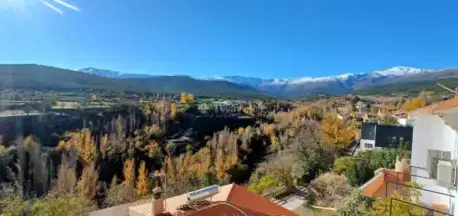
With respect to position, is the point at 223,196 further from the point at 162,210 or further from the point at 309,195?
the point at 309,195

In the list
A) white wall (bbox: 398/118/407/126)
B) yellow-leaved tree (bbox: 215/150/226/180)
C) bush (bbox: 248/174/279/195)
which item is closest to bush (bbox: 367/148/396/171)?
bush (bbox: 248/174/279/195)

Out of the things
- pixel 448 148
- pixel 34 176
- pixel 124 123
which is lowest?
pixel 34 176

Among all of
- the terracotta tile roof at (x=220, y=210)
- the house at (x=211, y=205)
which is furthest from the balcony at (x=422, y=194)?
the terracotta tile roof at (x=220, y=210)

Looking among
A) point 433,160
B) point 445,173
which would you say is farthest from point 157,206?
point 433,160

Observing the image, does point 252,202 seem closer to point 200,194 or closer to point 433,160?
point 200,194

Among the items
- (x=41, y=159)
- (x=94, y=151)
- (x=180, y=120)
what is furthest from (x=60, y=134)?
(x=180, y=120)

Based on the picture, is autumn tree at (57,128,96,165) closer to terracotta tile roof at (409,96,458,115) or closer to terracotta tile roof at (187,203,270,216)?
terracotta tile roof at (187,203,270,216)

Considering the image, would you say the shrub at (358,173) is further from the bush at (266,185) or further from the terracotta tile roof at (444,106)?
the terracotta tile roof at (444,106)
